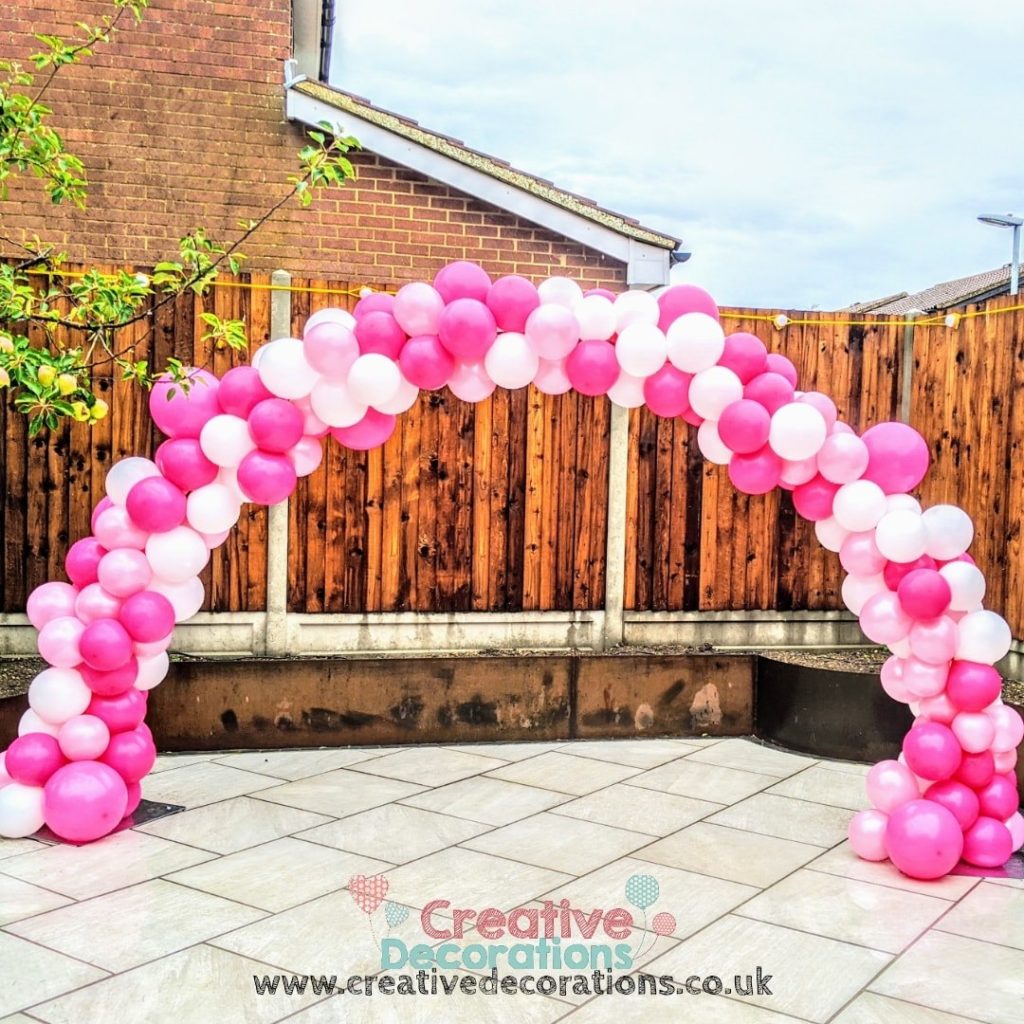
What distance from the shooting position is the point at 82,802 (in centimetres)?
448

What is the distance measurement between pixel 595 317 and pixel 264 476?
1490 millimetres

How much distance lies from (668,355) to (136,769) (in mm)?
2842

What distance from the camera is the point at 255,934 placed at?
12.0 ft

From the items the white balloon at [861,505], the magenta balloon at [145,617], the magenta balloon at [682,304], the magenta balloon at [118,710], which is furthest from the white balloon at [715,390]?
the magenta balloon at [118,710]

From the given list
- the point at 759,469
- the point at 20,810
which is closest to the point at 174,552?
the point at 20,810

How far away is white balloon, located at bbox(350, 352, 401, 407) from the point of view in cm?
441

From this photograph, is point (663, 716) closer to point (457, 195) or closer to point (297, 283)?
point (297, 283)

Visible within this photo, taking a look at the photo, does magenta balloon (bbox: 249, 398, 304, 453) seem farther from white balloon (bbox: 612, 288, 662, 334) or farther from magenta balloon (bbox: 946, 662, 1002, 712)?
magenta balloon (bbox: 946, 662, 1002, 712)

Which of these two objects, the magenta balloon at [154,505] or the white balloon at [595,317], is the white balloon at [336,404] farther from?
the white balloon at [595,317]

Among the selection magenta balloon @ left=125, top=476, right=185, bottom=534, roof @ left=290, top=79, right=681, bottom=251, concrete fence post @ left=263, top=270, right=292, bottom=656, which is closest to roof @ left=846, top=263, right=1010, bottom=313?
roof @ left=290, top=79, right=681, bottom=251

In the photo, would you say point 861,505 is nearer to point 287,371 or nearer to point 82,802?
point 287,371

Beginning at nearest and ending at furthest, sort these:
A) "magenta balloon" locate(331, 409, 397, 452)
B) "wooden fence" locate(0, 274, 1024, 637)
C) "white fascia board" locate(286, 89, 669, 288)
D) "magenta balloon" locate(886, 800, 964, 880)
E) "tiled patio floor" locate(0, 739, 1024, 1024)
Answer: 1. "tiled patio floor" locate(0, 739, 1024, 1024)
2. "magenta balloon" locate(886, 800, 964, 880)
3. "magenta balloon" locate(331, 409, 397, 452)
4. "wooden fence" locate(0, 274, 1024, 637)
5. "white fascia board" locate(286, 89, 669, 288)

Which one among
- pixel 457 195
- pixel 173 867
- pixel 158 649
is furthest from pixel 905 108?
pixel 173 867

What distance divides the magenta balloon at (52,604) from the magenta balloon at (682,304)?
108 inches
